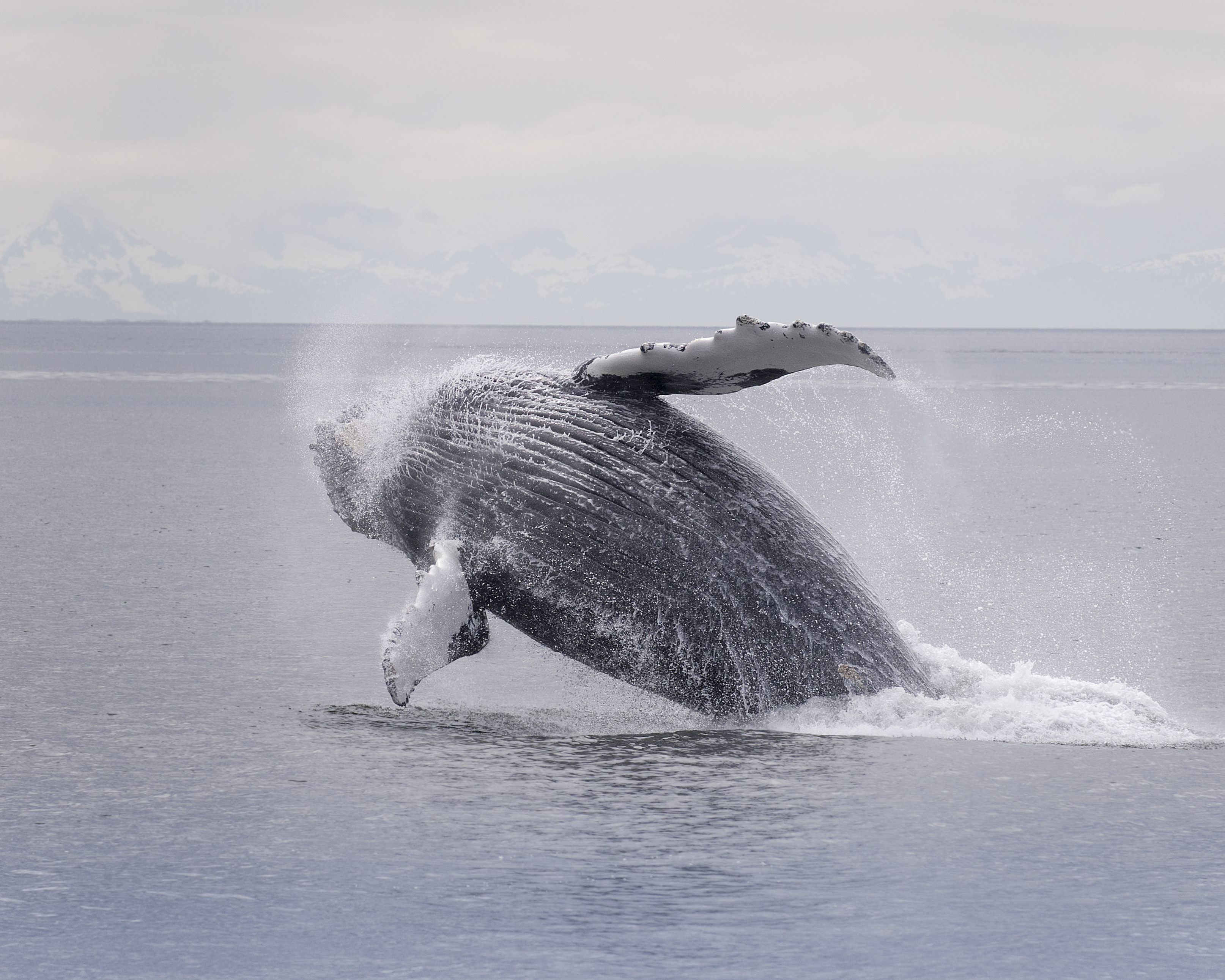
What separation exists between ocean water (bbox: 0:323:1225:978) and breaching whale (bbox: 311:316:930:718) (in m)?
0.28

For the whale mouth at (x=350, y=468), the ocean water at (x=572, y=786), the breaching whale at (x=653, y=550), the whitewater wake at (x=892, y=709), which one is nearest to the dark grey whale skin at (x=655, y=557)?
the breaching whale at (x=653, y=550)

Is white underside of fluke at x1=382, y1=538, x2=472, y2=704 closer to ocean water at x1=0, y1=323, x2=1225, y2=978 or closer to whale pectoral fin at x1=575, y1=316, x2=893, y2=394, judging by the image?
ocean water at x1=0, y1=323, x2=1225, y2=978

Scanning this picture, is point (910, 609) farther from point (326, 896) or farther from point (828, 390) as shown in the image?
point (828, 390)

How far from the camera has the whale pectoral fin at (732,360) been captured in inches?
257

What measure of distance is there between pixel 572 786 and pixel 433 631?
4.10 ft

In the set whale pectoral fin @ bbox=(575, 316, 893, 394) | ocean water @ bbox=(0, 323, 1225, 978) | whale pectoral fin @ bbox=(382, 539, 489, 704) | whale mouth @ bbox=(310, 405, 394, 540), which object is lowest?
ocean water @ bbox=(0, 323, 1225, 978)

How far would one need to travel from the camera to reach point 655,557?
6.99 meters

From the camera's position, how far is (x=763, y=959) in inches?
169

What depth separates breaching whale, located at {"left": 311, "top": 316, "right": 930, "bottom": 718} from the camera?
6.90m

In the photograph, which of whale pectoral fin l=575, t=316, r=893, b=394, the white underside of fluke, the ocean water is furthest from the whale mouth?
whale pectoral fin l=575, t=316, r=893, b=394

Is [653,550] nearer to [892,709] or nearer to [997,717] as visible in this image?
[892,709]

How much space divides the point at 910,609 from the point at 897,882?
518 cm

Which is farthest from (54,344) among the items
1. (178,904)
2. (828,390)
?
(178,904)

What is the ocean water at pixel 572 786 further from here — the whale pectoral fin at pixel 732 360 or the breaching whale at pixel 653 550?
the whale pectoral fin at pixel 732 360
